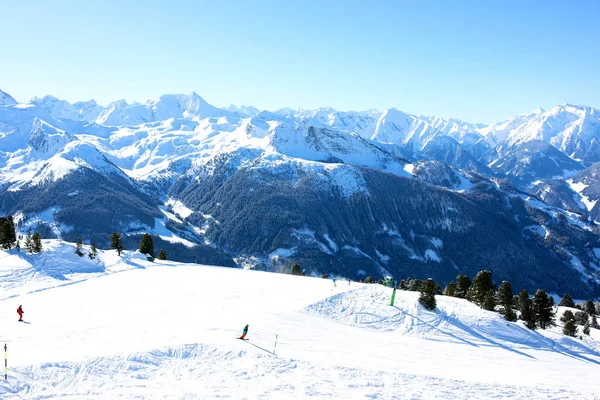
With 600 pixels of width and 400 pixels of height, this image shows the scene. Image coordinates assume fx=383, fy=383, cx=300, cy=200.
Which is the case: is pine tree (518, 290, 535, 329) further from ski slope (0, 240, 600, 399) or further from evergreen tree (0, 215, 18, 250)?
evergreen tree (0, 215, 18, 250)

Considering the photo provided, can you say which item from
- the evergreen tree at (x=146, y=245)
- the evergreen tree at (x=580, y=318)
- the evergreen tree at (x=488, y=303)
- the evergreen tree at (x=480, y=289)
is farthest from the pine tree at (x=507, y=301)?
the evergreen tree at (x=146, y=245)

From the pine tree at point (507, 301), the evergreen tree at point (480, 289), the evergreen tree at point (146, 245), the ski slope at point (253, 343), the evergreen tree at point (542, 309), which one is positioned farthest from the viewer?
the evergreen tree at point (146, 245)

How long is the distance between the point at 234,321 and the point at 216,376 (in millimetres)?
12236

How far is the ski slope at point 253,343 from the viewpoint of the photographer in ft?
80.9

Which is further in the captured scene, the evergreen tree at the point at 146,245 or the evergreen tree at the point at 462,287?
the evergreen tree at the point at 146,245

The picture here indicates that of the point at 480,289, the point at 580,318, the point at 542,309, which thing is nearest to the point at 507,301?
the point at 542,309

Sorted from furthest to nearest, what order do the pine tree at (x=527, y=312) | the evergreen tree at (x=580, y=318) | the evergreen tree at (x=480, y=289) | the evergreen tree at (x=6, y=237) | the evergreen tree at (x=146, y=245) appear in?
the evergreen tree at (x=146, y=245) < the evergreen tree at (x=580, y=318) < the evergreen tree at (x=6, y=237) < the evergreen tree at (x=480, y=289) < the pine tree at (x=527, y=312)

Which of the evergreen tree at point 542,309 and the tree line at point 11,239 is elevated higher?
the evergreen tree at point 542,309

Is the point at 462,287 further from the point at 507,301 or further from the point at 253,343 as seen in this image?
the point at 253,343

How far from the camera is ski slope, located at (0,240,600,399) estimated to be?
80.9 ft

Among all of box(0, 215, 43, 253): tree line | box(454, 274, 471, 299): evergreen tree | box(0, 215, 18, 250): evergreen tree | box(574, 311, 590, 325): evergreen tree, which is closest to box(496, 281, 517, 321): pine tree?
box(454, 274, 471, 299): evergreen tree

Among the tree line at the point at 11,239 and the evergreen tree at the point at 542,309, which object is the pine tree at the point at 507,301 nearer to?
the evergreen tree at the point at 542,309

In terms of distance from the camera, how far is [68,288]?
5247 cm

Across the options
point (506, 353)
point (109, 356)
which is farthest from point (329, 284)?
point (109, 356)
